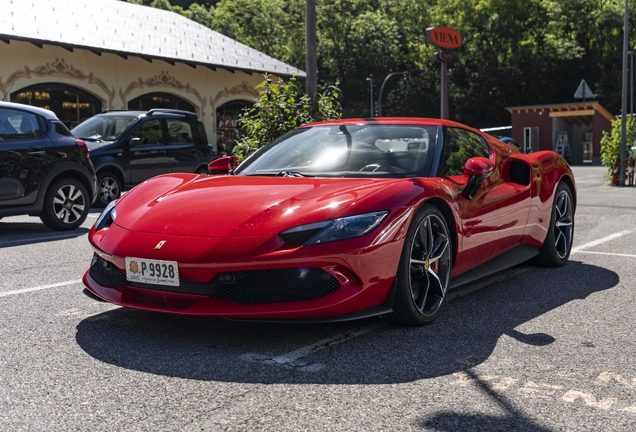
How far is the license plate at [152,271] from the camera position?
13.3 feet

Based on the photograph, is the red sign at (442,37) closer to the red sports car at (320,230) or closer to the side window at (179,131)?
the side window at (179,131)

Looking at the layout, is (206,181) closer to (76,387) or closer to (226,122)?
(76,387)

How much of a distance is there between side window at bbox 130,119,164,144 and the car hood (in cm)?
995

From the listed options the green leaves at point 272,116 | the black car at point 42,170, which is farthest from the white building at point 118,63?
the black car at point 42,170

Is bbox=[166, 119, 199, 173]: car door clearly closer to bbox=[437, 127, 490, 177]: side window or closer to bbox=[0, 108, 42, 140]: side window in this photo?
bbox=[0, 108, 42, 140]: side window

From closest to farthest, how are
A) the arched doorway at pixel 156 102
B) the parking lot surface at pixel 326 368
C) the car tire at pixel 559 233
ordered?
the parking lot surface at pixel 326 368 → the car tire at pixel 559 233 → the arched doorway at pixel 156 102

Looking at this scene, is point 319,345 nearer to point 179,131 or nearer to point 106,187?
point 106,187

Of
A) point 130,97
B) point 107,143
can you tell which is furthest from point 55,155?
point 130,97

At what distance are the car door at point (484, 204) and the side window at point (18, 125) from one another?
5693mm

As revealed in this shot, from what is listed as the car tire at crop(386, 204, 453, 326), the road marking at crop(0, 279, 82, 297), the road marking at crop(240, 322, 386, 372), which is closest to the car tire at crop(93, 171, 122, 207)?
the road marking at crop(0, 279, 82, 297)

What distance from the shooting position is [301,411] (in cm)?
315

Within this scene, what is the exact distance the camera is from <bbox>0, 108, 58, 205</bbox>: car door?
360 inches

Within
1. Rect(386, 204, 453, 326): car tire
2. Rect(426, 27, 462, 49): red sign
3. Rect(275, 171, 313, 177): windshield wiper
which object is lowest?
Rect(386, 204, 453, 326): car tire

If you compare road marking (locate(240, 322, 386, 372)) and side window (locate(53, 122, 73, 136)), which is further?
side window (locate(53, 122, 73, 136))
